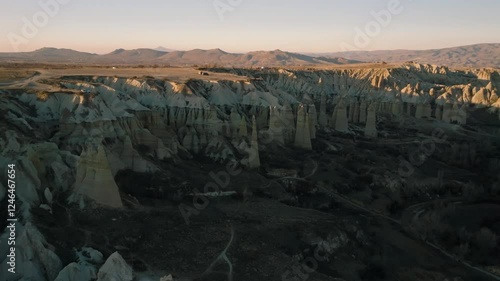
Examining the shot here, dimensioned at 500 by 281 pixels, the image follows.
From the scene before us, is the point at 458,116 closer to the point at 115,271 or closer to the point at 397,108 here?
the point at 397,108

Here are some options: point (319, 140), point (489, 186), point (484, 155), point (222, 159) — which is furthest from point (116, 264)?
point (484, 155)

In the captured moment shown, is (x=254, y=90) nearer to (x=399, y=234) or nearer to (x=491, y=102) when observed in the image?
(x=399, y=234)

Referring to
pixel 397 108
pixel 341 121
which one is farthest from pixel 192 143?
pixel 397 108

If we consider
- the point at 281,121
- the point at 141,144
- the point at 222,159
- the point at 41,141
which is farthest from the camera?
the point at 281,121

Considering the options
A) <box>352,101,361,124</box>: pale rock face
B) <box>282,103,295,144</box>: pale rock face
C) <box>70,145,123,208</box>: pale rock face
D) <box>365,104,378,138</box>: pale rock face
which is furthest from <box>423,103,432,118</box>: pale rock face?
<box>70,145,123,208</box>: pale rock face

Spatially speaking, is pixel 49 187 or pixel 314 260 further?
pixel 49 187
